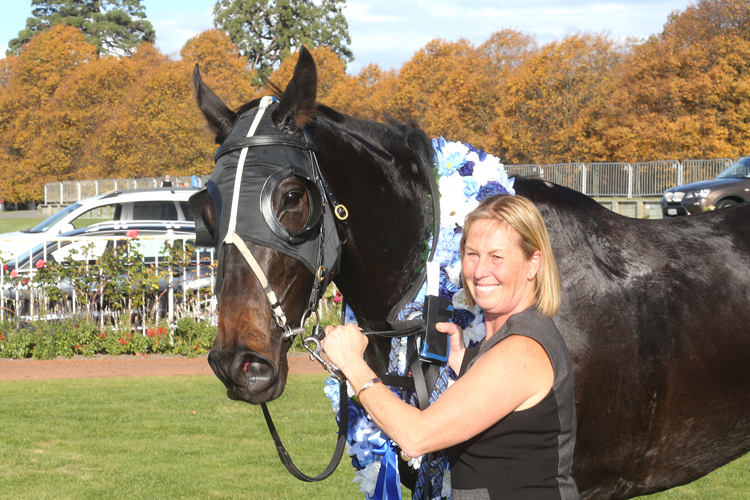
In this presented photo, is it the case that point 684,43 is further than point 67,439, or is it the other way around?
point 684,43

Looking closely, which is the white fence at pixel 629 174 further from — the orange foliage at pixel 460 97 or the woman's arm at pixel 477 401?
the woman's arm at pixel 477 401

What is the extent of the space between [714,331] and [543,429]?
129 centimetres

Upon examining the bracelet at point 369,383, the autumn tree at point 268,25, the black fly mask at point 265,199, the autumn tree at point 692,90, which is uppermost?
the autumn tree at point 268,25

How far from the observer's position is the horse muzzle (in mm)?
2123

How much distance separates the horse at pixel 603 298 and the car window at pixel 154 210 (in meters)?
12.5

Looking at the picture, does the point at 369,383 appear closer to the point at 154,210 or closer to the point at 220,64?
the point at 154,210

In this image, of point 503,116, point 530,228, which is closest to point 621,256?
point 530,228

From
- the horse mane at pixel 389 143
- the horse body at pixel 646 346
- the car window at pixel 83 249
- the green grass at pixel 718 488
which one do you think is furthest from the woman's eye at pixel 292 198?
the car window at pixel 83 249

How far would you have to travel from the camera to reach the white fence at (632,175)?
901 inches

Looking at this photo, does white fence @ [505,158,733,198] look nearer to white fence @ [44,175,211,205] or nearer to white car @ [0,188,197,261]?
white car @ [0,188,197,261]

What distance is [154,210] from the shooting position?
1484cm

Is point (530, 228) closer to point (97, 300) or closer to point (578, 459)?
point (578, 459)

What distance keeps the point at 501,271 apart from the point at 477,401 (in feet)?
1.26

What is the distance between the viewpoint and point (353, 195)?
8.61ft
